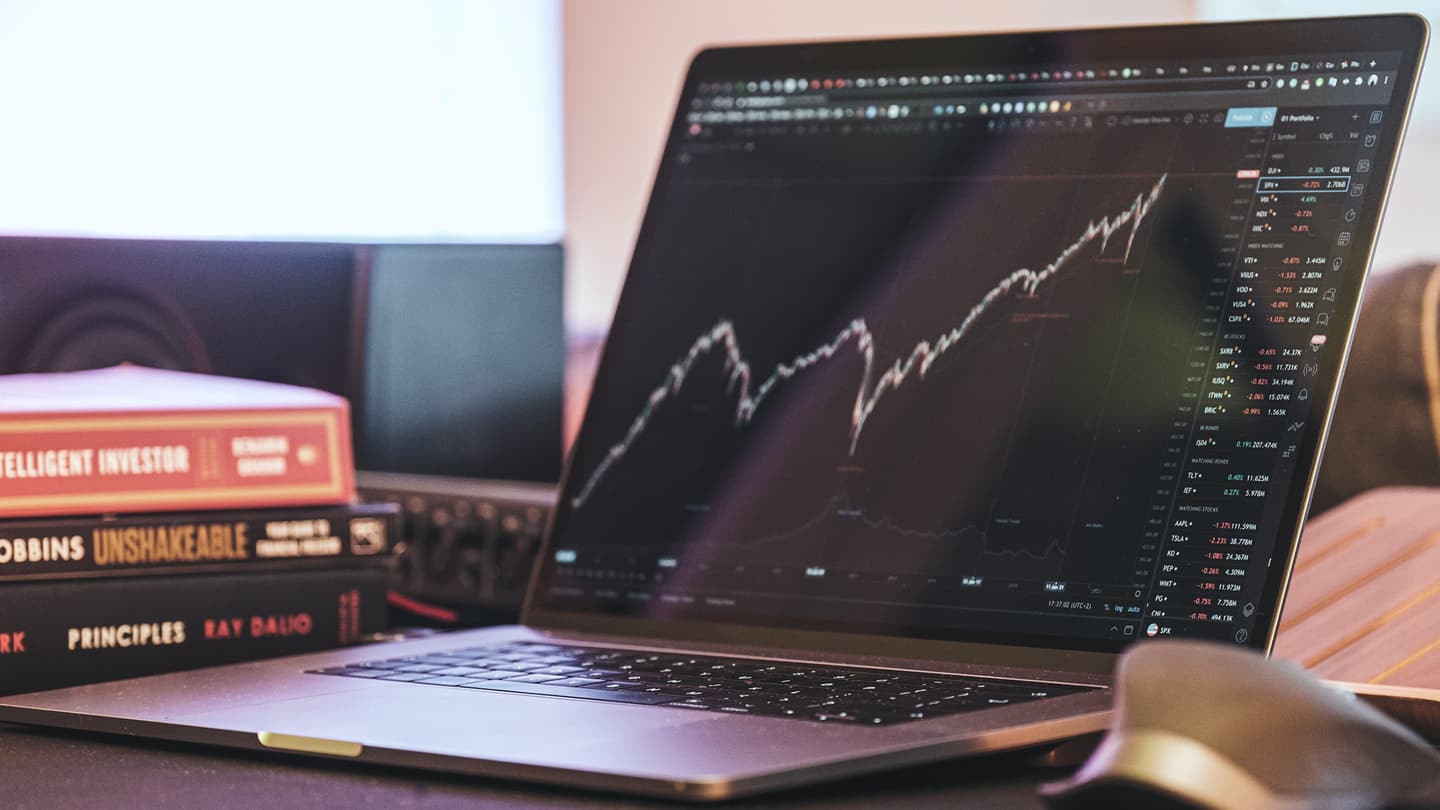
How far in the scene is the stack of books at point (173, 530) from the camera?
752 mm

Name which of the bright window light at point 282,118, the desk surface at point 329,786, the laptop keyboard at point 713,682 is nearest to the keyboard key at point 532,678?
the laptop keyboard at point 713,682

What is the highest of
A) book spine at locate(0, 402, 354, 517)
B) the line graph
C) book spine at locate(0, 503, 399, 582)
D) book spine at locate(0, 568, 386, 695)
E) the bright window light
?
the bright window light

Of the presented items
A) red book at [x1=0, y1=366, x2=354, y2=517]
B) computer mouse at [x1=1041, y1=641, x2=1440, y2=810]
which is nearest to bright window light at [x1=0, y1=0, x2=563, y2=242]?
red book at [x1=0, y1=366, x2=354, y2=517]

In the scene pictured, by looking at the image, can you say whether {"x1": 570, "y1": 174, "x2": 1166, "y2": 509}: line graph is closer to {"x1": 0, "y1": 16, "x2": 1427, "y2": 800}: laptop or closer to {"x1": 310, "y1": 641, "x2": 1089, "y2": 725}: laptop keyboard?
{"x1": 0, "y1": 16, "x2": 1427, "y2": 800}: laptop

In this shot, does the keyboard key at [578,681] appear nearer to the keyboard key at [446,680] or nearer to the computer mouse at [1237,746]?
the keyboard key at [446,680]

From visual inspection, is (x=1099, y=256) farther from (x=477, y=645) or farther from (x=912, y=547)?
(x=477, y=645)

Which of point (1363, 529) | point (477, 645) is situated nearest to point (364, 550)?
point (477, 645)

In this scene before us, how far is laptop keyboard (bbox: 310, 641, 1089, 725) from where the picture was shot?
59cm

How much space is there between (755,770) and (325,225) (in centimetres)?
254

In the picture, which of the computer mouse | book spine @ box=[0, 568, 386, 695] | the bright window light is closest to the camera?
the computer mouse

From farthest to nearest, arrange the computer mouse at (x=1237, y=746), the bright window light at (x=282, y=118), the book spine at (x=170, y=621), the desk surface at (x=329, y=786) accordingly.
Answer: the bright window light at (x=282, y=118) → the book spine at (x=170, y=621) → the desk surface at (x=329, y=786) → the computer mouse at (x=1237, y=746)

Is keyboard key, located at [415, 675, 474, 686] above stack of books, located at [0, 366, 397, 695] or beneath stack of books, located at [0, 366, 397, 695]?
beneath

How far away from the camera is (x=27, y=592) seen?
0.75 meters

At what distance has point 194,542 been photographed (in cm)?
79
